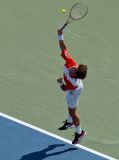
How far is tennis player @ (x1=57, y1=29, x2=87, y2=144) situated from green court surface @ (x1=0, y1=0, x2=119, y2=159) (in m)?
0.46

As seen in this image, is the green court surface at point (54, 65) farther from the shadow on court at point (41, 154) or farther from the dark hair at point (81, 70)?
the dark hair at point (81, 70)

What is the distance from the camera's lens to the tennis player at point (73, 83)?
11967 millimetres

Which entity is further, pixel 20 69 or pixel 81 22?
pixel 81 22

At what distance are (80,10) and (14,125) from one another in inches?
118

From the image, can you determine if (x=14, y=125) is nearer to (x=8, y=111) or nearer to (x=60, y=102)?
(x=8, y=111)

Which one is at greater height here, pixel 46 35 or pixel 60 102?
pixel 46 35

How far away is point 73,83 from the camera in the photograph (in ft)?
39.9

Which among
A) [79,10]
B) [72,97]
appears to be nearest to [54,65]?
[79,10]

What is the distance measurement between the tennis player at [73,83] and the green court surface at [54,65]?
46 cm

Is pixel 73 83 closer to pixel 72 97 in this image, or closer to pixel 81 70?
pixel 72 97

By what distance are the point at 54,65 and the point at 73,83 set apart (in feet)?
10.4

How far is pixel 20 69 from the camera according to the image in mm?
14922

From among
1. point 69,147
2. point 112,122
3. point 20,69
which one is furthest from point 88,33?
point 69,147

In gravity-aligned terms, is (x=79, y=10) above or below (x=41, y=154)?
above
